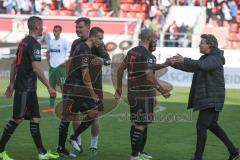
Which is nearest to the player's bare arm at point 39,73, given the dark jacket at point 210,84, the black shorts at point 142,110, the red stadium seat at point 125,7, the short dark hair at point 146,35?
the black shorts at point 142,110

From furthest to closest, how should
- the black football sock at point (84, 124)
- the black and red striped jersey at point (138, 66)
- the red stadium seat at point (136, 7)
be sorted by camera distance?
the red stadium seat at point (136, 7) < the black football sock at point (84, 124) < the black and red striped jersey at point (138, 66)

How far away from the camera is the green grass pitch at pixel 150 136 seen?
1066cm

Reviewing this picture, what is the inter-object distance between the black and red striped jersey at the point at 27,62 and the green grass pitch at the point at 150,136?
1204 mm

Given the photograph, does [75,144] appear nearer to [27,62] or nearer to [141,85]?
[141,85]

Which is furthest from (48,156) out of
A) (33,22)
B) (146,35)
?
(146,35)

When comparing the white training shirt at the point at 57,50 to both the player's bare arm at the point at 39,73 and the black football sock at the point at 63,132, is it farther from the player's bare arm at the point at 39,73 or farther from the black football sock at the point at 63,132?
the player's bare arm at the point at 39,73

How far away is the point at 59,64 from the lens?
16.5 metres

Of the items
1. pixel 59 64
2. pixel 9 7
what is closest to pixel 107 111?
pixel 59 64

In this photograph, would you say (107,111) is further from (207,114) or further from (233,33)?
(233,33)

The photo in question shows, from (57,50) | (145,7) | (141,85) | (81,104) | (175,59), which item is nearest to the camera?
(175,59)

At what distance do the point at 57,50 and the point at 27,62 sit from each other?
7366 mm

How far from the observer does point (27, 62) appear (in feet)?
31.3

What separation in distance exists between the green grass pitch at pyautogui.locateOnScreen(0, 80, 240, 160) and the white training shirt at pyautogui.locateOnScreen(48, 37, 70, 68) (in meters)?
1.59

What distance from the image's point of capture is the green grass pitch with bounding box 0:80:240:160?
10.7 m
